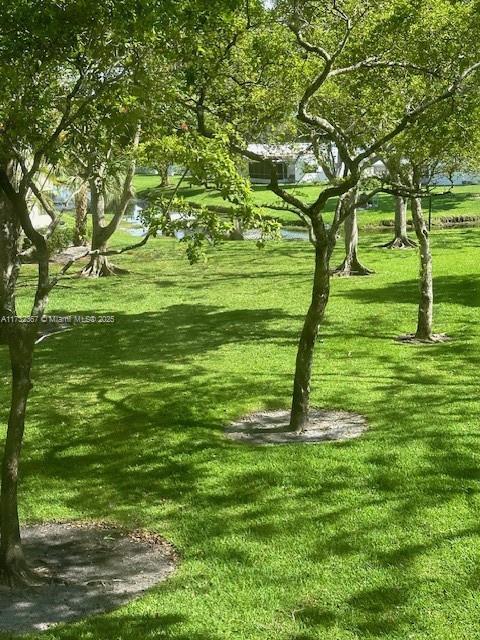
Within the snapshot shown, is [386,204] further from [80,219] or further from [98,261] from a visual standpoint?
[98,261]

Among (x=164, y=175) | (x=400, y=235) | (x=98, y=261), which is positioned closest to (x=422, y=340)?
(x=164, y=175)

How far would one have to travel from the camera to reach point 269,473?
11164 mm

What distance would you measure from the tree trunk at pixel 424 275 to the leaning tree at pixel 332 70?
129 inches

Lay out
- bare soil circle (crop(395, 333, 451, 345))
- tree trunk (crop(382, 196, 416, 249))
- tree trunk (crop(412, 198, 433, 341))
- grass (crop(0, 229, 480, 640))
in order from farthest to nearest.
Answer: tree trunk (crop(382, 196, 416, 249))
bare soil circle (crop(395, 333, 451, 345))
tree trunk (crop(412, 198, 433, 341))
grass (crop(0, 229, 480, 640))

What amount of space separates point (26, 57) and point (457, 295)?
18436 millimetres

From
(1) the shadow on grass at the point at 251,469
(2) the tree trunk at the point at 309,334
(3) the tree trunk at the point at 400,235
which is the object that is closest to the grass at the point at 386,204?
(3) the tree trunk at the point at 400,235

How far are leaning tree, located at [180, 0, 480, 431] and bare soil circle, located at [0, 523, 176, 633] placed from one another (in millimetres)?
4242

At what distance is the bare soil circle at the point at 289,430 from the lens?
1267 cm

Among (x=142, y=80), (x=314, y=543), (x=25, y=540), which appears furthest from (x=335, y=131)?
(x=25, y=540)

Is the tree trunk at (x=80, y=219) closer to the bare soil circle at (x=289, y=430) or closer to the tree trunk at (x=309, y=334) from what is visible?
the bare soil circle at (x=289, y=430)

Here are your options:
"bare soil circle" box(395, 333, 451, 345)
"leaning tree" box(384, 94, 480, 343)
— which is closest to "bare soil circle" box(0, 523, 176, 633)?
"leaning tree" box(384, 94, 480, 343)

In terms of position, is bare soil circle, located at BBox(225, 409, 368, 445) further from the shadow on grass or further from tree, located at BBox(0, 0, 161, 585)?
tree, located at BBox(0, 0, 161, 585)

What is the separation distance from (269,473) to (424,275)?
29.1 ft

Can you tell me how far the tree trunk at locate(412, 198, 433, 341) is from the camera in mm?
18469
